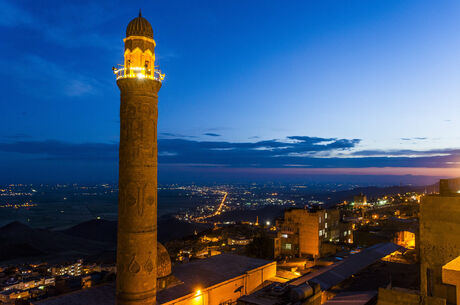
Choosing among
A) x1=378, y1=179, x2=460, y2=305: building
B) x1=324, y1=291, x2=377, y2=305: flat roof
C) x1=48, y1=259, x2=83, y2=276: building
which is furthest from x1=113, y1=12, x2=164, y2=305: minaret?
x1=48, y1=259, x2=83, y2=276: building

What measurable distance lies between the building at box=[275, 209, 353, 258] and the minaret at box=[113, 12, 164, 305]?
28329mm

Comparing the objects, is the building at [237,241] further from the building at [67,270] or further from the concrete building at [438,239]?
the concrete building at [438,239]

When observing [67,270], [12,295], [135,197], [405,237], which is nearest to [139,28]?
[135,197]

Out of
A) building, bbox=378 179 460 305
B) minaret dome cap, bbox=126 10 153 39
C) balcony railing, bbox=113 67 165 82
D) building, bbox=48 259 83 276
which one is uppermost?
minaret dome cap, bbox=126 10 153 39

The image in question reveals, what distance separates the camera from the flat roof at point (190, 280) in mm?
17547

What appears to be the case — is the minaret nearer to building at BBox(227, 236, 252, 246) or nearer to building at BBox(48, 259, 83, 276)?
building at BBox(48, 259, 83, 276)

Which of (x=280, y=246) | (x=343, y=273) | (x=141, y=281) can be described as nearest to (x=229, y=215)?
(x=280, y=246)

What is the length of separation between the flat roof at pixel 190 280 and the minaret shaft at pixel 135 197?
162 inches

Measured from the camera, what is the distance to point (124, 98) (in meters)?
14.4

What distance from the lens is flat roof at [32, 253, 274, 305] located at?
57.6 ft

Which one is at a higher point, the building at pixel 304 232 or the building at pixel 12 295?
the building at pixel 304 232

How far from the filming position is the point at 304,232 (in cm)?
4106

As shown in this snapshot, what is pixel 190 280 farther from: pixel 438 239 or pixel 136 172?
pixel 438 239

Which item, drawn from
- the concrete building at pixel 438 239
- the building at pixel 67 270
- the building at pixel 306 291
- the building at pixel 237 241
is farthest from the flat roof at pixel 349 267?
the building at pixel 67 270
